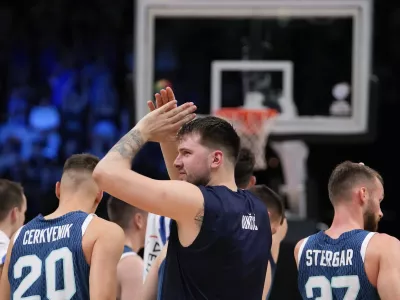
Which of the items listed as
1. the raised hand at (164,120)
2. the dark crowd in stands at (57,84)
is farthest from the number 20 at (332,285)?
the dark crowd in stands at (57,84)

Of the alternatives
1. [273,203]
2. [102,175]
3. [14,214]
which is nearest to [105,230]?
[102,175]

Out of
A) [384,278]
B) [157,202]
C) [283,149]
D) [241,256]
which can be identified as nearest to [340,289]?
[384,278]

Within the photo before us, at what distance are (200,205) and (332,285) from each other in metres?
0.98

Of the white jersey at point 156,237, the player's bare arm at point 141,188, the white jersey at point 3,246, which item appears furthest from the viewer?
the white jersey at point 156,237

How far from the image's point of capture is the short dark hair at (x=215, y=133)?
3621 millimetres

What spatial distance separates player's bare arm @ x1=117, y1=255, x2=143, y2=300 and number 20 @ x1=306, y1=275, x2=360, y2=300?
1.26 m

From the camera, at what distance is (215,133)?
3.63 meters

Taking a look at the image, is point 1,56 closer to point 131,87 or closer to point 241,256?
point 131,87

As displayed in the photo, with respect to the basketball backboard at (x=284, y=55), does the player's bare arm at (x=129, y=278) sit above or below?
below

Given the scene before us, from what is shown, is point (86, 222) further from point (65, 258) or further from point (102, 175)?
point (102, 175)

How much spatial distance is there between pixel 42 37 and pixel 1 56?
0.82 m

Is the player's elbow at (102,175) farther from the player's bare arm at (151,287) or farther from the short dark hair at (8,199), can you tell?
the short dark hair at (8,199)

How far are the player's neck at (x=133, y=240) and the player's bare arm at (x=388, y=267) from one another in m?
2.00

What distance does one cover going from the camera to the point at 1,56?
14258 millimetres
